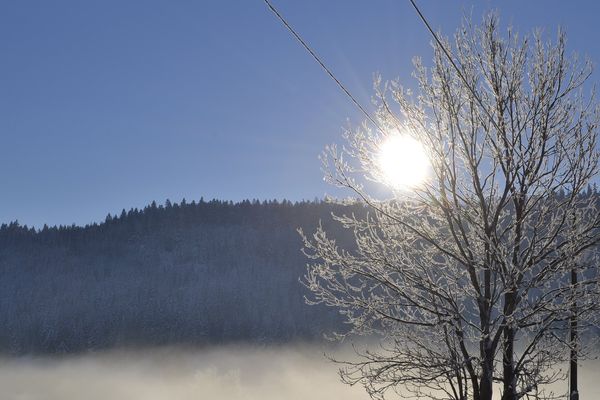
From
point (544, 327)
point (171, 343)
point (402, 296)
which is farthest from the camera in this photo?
point (171, 343)

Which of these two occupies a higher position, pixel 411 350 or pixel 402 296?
pixel 402 296

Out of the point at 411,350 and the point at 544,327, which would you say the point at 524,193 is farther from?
the point at 411,350

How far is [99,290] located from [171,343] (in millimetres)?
27985

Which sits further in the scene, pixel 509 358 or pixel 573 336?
pixel 573 336

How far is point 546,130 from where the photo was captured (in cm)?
725

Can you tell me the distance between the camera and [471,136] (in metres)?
7.45

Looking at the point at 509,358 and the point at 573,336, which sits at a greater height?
the point at 573,336

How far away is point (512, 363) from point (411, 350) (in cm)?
128

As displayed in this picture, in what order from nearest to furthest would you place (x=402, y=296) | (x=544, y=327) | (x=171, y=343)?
(x=544, y=327) → (x=402, y=296) → (x=171, y=343)

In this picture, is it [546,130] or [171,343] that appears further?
[171,343]

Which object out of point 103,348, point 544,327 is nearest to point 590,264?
point 544,327

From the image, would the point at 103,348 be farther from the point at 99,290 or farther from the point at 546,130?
the point at 546,130

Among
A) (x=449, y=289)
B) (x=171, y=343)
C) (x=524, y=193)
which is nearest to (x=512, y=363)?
(x=449, y=289)

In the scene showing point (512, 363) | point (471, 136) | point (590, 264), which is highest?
point (471, 136)
